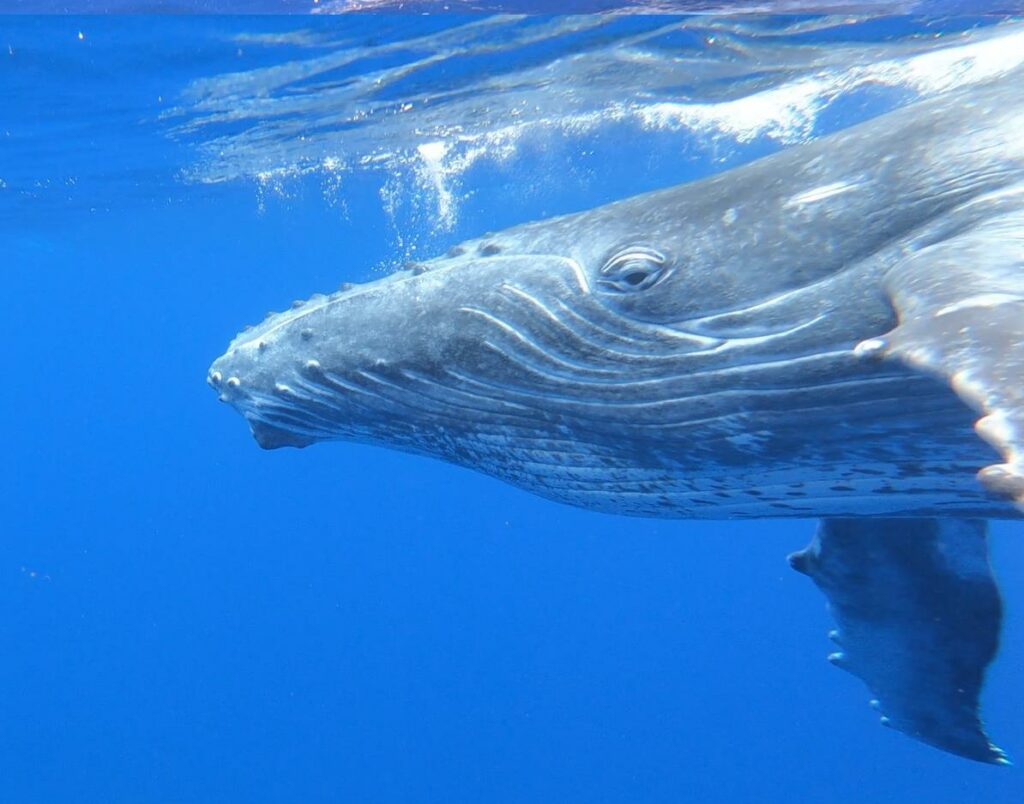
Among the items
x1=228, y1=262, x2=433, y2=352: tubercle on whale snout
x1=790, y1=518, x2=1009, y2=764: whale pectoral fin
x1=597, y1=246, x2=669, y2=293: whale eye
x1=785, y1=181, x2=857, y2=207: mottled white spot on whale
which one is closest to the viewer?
x1=785, y1=181, x2=857, y2=207: mottled white spot on whale

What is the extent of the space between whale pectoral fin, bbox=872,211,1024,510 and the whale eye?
1258 millimetres

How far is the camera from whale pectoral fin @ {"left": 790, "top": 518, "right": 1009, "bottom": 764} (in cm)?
559

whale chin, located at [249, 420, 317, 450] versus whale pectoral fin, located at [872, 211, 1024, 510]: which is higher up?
whale chin, located at [249, 420, 317, 450]

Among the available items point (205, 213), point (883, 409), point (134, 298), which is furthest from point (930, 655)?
point (134, 298)

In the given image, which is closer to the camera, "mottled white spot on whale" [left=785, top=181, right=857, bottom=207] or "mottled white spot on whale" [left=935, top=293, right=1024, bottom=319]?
"mottled white spot on whale" [left=935, top=293, right=1024, bottom=319]

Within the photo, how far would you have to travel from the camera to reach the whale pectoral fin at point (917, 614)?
Result: 5.59 metres

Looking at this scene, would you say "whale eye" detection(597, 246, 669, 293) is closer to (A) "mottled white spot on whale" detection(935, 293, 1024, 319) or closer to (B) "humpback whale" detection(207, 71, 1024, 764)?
(B) "humpback whale" detection(207, 71, 1024, 764)

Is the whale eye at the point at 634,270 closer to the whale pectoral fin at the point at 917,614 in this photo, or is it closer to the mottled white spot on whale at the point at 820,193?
the mottled white spot on whale at the point at 820,193

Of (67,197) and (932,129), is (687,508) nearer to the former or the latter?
(932,129)

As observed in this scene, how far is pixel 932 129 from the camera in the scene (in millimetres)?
3740

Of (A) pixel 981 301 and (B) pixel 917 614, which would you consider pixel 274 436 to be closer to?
(A) pixel 981 301

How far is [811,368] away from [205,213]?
32599 millimetres

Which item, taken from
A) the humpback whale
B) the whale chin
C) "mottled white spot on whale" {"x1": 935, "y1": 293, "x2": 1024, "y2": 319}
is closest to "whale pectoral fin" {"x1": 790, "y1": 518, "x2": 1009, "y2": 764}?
the humpback whale

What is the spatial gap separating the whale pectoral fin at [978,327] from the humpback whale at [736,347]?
1 cm
